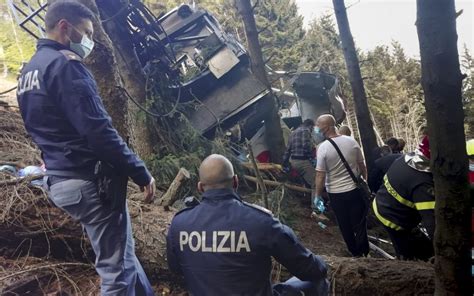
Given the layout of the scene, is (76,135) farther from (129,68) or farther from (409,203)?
(129,68)

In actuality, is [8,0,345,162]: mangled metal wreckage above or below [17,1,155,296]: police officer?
above

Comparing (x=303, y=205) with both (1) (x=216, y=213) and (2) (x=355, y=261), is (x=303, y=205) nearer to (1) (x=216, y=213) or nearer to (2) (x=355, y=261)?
(2) (x=355, y=261)

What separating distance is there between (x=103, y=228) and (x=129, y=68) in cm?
472

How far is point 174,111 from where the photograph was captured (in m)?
6.46

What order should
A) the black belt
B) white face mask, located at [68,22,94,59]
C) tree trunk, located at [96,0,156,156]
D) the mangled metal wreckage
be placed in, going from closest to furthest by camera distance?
the black belt → white face mask, located at [68,22,94,59] → tree trunk, located at [96,0,156,156] → the mangled metal wreckage

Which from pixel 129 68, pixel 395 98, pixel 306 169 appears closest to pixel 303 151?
pixel 306 169

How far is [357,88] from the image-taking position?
7.04 meters

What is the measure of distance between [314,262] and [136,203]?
Answer: 2132mm

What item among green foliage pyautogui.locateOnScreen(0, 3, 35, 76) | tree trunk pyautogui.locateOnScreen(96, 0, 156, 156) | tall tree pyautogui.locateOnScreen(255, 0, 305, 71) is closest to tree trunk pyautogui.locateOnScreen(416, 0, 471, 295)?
tree trunk pyautogui.locateOnScreen(96, 0, 156, 156)

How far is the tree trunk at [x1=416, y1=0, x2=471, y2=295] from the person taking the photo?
1.63 m

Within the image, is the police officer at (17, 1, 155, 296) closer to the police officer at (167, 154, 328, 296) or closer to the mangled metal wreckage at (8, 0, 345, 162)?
the police officer at (167, 154, 328, 296)

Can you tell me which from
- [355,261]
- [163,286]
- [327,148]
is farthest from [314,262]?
[327,148]

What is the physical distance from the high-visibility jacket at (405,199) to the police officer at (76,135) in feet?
6.06

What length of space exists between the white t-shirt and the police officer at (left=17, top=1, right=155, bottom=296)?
2660 mm
